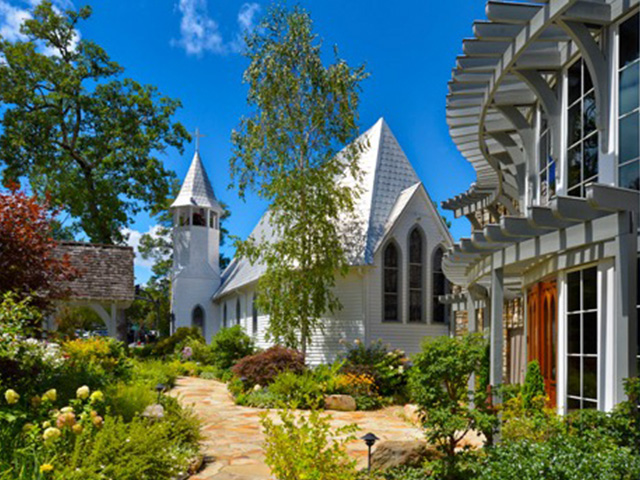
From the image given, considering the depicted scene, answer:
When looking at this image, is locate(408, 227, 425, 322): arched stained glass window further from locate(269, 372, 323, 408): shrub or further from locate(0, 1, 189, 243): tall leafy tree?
locate(0, 1, 189, 243): tall leafy tree

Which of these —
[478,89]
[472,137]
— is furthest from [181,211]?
[478,89]

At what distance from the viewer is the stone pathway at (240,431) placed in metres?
8.09

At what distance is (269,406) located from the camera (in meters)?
14.5

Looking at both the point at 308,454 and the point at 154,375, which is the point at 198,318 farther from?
the point at 308,454

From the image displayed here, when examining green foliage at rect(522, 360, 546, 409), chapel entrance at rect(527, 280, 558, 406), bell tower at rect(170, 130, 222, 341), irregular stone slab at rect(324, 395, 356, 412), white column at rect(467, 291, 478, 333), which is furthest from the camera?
bell tower at rect(170, 130, 222, 341)

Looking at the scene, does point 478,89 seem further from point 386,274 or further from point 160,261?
point 160,261

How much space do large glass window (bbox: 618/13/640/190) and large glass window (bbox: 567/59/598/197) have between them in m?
0.69

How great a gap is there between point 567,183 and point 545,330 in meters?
2.30

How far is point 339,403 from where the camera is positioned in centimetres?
1434

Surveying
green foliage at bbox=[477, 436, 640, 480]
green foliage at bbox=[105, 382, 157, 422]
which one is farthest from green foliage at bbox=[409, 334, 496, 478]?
green foliage at bbox=[105, 382, 157, 422]

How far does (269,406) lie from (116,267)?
34.1 feet

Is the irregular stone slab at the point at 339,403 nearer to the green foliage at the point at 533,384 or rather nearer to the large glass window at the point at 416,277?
the large glass window at the point at 416,277

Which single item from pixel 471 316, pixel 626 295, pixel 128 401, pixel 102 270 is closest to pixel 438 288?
pixel 471 316

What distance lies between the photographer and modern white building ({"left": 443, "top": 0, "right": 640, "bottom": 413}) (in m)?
6.83
